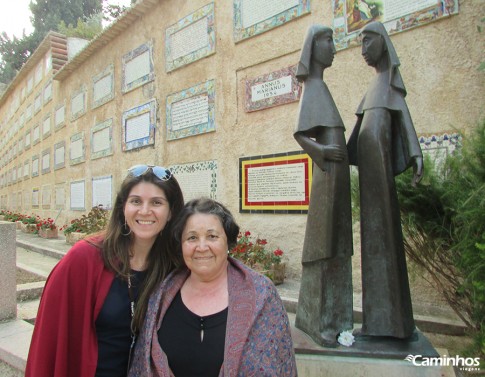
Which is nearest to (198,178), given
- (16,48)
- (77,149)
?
(77,149)

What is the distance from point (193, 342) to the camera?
1461 millimetres

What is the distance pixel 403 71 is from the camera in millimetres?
4199

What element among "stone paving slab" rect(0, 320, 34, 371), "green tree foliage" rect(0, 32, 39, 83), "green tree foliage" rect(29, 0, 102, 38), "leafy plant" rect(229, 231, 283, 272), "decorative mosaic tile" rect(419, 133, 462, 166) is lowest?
"stone paving slab" rect(0, 320, 34, 371)

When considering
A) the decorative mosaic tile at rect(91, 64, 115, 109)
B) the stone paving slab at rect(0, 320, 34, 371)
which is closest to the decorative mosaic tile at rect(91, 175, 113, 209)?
the decorative mosaic tile at rect(91, 64, 115, 109)

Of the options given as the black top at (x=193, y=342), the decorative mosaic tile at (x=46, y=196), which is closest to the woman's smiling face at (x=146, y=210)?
the black top at (x=193, y=342)

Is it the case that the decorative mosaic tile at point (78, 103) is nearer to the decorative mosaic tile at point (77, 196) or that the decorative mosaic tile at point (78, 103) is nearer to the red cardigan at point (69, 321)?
the decorative mosaic tile at point (77, 196)

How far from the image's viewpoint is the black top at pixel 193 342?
4.71ft

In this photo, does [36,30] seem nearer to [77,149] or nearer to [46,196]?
[46,196]

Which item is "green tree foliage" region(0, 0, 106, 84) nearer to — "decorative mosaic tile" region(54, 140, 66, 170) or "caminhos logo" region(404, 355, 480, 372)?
"decorative mosaic tile" region(54, 140, 66, 170)

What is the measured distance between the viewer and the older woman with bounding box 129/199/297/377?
143cm

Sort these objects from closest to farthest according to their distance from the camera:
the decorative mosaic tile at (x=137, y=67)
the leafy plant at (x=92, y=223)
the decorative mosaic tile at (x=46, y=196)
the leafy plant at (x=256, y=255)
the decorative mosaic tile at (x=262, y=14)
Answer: the leafy plant at (x=256, y=255) < the decorative mosaic tile at (x=262, y=14) < the decorative mosaic tile at (x=137, y=67) < the leafy plant at (x=92, y=223) < the decorative mosaic tile at (x=46, y=196)

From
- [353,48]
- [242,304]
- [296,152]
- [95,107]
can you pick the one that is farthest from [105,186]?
[242,304]

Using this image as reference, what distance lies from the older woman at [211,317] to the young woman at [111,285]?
95 mm

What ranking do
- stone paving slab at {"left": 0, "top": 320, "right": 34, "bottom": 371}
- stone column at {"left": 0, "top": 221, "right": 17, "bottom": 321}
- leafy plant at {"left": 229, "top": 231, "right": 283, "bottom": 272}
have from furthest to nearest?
leafy plant at {"left": 229, "top": 231, "right": 283, "bottom": 272}
stone column at {"left": 0, "top": 221, "right": 17, "bottom": 321}
stone paving slab at {"left": 0, "top": 320, "right": 34, "bottom": 371}
